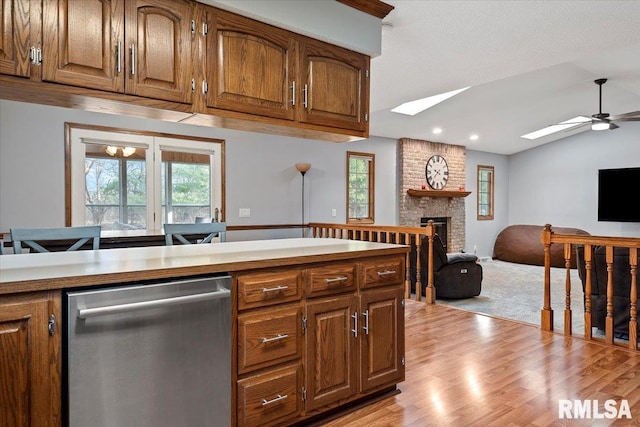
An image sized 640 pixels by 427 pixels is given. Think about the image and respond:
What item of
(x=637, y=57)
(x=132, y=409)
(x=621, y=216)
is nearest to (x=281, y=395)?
(x=132, y=409)

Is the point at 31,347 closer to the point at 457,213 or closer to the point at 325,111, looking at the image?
the point at 325,111

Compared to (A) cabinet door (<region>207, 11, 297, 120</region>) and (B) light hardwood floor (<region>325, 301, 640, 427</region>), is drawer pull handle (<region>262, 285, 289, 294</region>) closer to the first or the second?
→ (B) light hardwood floor (<region>325, 301, 640, 427</region>)

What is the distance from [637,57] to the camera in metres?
4.71

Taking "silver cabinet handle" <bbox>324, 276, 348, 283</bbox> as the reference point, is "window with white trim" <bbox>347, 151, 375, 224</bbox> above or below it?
above

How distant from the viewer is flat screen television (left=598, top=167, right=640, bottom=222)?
8273mm

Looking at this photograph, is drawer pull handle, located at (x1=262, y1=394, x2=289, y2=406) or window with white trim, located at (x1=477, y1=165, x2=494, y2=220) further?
window with white trim, located at (x1=477, y1=165, x2=494, y2=220)

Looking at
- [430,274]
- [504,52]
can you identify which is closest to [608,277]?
[430,274]

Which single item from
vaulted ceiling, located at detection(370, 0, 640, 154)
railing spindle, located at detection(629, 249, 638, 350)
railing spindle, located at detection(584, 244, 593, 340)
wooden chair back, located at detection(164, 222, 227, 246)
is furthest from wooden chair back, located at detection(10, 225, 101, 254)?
railing spindle, located at detection(629, 249, 638, 350)

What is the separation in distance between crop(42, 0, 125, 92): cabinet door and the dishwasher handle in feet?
3.44

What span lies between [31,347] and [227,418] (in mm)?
822

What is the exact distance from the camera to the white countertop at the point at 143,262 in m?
1.42

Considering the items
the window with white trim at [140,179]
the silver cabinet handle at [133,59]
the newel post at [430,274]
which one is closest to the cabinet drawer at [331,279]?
the silver cabinet handle at [133,59]

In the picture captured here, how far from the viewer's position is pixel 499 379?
2666 millimetres

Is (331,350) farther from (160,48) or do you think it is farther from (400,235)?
(400,235)
